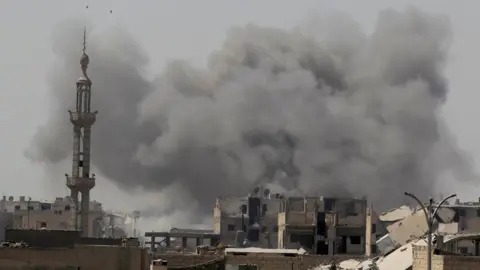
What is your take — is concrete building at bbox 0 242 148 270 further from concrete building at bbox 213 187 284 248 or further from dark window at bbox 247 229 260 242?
dark window at bbox 247 229 260 242

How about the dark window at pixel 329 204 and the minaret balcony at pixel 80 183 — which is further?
the dark window at pixel 329 204

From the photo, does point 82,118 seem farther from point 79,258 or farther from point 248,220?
point 79,258

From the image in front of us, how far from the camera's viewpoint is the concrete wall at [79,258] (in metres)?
17.7

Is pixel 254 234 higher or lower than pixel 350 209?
lower

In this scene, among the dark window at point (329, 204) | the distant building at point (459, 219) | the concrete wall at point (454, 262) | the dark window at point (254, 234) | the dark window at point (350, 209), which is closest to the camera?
the concrete wall at point (454, 262)

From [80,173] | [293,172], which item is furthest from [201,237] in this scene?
[293,172]

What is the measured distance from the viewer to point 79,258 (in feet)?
60.7

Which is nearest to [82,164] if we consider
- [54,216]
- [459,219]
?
[54,216]

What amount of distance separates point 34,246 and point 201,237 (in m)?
45.4

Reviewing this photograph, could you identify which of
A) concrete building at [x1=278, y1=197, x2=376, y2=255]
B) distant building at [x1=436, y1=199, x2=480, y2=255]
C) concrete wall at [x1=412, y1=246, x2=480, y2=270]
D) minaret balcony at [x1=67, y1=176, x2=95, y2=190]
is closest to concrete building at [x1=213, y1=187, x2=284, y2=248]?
concrete building at [x1=278, y1=197, x2=376, y2=255]

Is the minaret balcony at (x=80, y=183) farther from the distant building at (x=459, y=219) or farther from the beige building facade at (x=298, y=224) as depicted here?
the distant building at (x=459, y=219)

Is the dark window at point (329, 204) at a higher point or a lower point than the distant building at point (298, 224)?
higher

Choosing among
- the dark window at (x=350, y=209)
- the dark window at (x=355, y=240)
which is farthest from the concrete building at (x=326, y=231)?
the dark window at (x=350, y=209)

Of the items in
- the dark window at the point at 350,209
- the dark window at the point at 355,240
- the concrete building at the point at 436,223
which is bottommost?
the dark window at the point at 355,240
